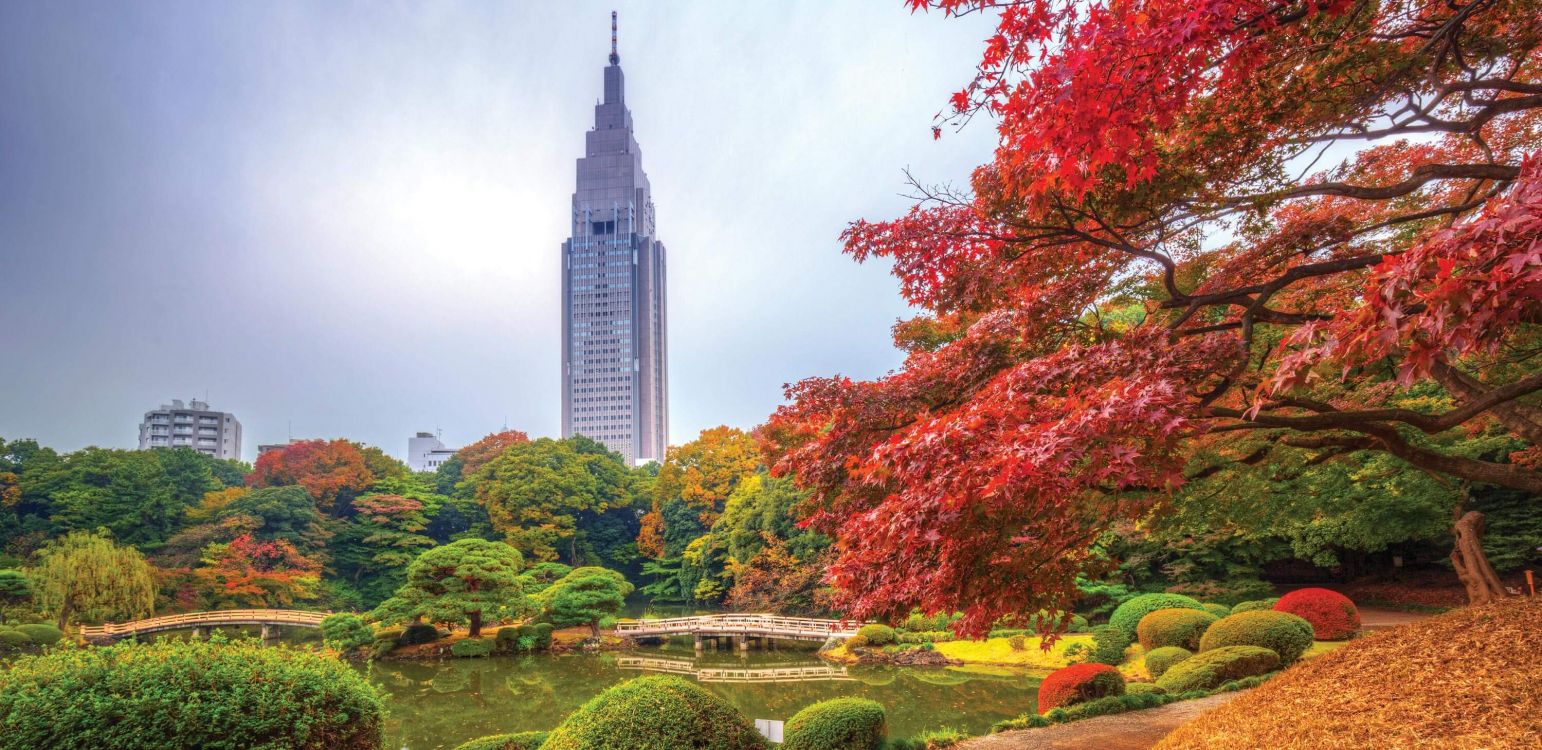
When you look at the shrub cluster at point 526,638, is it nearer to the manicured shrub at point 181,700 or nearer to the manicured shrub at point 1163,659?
the manicured shrub at point 1163,659

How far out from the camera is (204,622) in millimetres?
18422

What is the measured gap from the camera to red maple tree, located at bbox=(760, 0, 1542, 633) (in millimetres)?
2361


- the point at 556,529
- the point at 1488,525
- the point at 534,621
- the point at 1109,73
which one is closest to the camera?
the point at 1109,73

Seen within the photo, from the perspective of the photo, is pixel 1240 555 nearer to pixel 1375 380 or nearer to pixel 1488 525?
pixel 1488 525

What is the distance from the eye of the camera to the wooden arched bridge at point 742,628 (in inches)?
664

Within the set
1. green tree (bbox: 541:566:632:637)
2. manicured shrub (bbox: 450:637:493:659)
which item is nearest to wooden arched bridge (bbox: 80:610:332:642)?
manicured shrub (bbox: 450:637:493:659)

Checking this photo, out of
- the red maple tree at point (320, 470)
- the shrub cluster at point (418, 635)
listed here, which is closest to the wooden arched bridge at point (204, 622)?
the shrub cluster at point (418, 635)

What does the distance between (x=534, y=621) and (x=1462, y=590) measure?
780 inches

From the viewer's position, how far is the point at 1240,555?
52.4 ft

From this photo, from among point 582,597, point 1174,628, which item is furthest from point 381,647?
point 1174,628

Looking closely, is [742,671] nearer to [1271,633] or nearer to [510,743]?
[1271,633]

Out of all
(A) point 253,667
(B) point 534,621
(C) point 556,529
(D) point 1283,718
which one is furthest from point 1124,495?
(C) point 556,529

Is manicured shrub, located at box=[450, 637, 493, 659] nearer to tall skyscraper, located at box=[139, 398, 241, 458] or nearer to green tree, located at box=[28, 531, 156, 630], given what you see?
green tree, located at box=[28, 531, 156, 630]

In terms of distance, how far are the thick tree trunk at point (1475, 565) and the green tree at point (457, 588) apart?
16.2 metres
